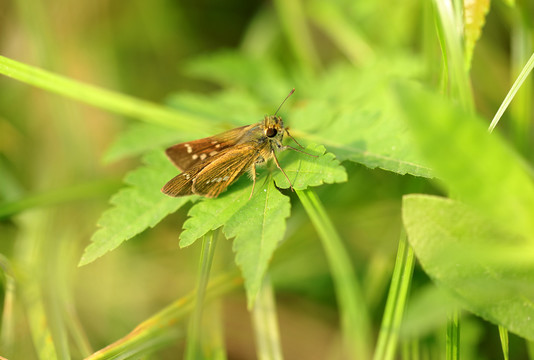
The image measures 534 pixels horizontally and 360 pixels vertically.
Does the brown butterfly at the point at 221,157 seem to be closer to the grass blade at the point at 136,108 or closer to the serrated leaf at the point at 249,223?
the serrated leaf at the point at 249,223

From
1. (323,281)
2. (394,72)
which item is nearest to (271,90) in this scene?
(394,72)

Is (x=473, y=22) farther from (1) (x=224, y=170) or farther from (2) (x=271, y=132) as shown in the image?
(1) (x=224, y=170)

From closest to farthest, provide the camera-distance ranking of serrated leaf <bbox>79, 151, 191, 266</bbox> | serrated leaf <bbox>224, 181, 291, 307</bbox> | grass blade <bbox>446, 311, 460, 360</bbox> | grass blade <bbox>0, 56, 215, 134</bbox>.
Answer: serrated leaf <bbox>224, 181, 291, 307</bbox>, grass blade <bbox>446, 311, 460, 360</bbox>, serrated leaf <bbox>79, 151, 191, 266</bbox>, grass blade <bbox>0, 56, 215, 134</bbox>

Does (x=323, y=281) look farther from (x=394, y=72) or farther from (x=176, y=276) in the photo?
(x=394, y=72)

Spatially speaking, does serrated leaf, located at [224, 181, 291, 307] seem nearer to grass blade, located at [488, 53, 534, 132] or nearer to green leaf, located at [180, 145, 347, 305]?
green leaf, located at [180, 145, 347, 305]

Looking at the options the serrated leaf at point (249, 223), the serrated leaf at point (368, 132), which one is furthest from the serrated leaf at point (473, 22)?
the serrated leaf at point (249, 223)

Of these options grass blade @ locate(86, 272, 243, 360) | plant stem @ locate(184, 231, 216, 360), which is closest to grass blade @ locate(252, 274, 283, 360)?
grass blade @ locate(86, 272, 243, 360)
